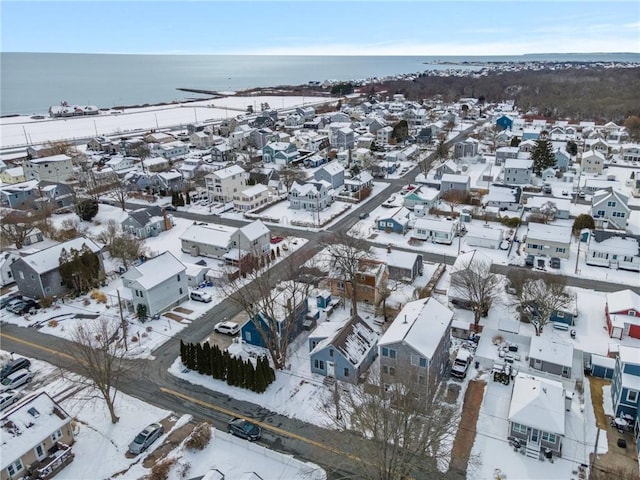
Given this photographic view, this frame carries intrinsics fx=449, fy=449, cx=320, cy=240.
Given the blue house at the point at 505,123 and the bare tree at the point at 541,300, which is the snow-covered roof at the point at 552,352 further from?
the blue house at the point at 505,123

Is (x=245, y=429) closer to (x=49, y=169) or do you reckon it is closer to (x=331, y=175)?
(x=331, y=175)

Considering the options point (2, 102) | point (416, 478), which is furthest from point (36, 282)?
point (2, 102)

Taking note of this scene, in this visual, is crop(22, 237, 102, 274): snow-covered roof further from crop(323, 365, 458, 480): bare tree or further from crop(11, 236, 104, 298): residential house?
crop(323, 365, 458, 480): bare tree

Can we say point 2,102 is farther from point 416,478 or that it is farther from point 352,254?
point 416,478

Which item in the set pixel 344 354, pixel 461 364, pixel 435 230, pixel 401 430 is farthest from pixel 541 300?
pixel 435 230

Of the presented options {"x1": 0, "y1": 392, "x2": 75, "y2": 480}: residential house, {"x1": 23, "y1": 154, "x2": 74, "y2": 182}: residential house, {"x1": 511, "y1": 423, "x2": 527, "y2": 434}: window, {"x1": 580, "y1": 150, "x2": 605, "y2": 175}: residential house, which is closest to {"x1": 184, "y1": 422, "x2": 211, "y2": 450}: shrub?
{"x1": 0, "y1": 392, "x2": 75, "y2": 480}: residential house

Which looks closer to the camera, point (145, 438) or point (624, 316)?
point (145, 438)
